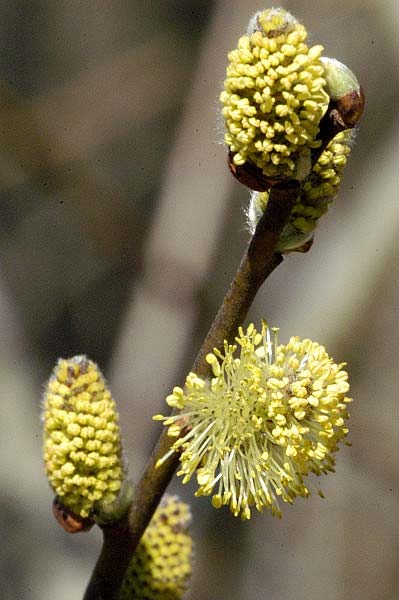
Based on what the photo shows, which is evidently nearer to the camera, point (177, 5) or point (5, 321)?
point (5, 321)

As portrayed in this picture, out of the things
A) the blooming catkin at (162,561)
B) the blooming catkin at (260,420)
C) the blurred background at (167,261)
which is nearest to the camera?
the blooming catkin at (260,420)

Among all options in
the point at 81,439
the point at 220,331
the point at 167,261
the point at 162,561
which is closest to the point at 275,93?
the point at 220,331

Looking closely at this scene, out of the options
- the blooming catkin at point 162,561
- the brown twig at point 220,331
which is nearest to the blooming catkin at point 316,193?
the brown twig at point 220,331

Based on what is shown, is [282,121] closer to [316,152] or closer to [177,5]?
[316,152]

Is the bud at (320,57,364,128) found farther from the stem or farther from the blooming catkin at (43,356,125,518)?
the blooming catkin at (43,356,125,518)

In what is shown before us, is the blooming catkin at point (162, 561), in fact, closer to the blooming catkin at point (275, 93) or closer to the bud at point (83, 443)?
the bud at point (83, 443)

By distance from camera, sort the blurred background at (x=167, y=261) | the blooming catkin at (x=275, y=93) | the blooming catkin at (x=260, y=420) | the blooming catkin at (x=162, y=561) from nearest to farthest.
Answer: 1. the blooming catkin at (x=275, y=93)
2. the blooming catkin at (x=260, y=420)
3. the blooming catkin at (x=162, y=561)
4. the blurred background at (x=167, y=261)

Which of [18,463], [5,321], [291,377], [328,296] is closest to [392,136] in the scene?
[328,296]
